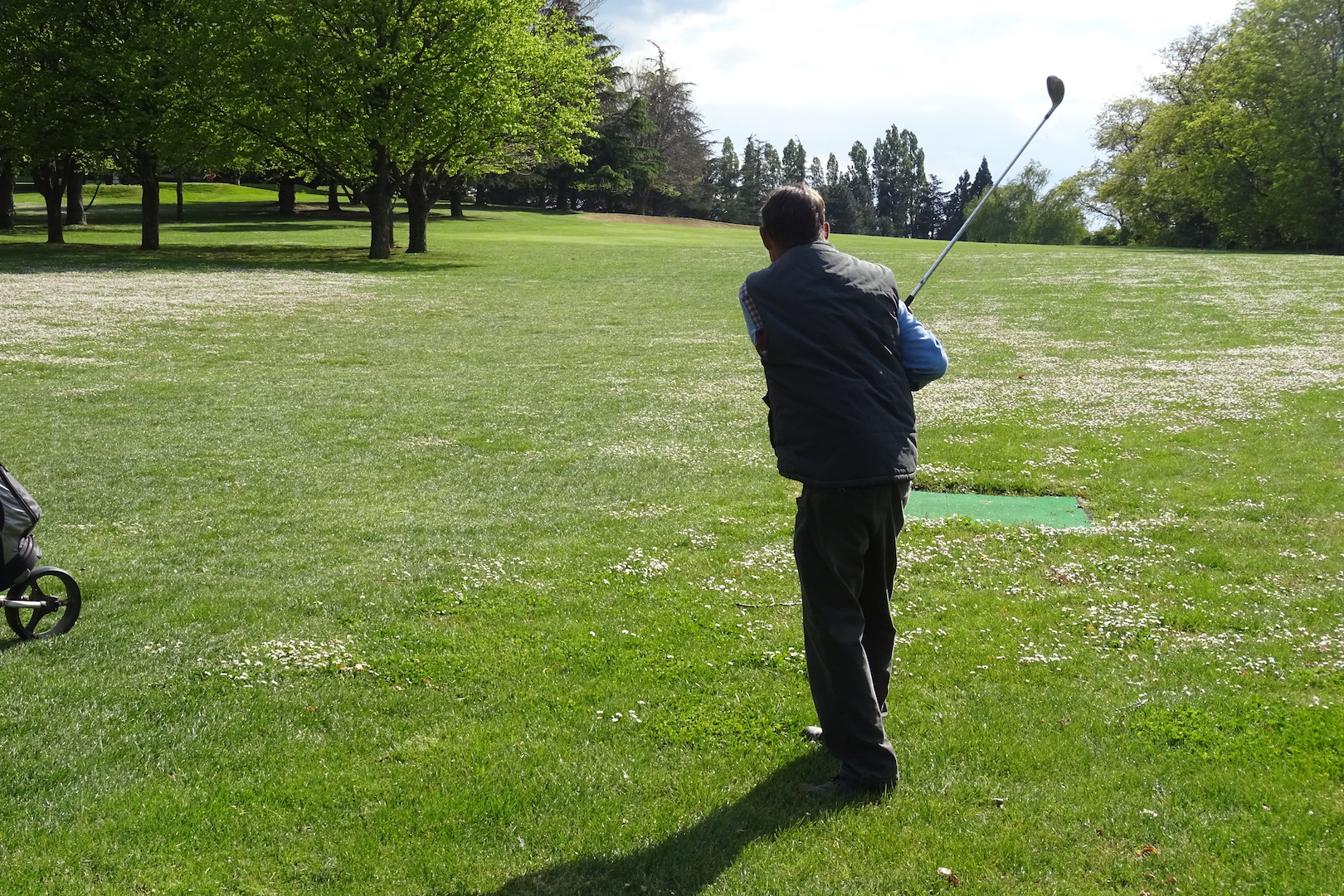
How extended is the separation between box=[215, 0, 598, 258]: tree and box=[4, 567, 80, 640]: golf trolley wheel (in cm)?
2926

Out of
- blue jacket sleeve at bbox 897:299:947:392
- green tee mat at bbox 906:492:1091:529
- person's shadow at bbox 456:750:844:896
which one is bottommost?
person's shadow at bbox 456:750:844:896

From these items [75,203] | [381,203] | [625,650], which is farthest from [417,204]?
[625,650]

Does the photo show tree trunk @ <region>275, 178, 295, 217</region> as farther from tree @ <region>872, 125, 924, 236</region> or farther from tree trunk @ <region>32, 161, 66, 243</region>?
tree @ <region>872, 125, 924, 236</region>

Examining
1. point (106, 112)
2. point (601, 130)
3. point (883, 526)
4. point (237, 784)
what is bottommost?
point (237, 784)

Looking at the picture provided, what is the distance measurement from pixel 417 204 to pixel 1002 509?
34.6 metres

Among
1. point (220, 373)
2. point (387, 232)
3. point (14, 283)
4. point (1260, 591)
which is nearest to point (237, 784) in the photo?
point (1260, 591)

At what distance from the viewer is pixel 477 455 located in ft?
39.3

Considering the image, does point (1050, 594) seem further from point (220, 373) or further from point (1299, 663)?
point (220, 373)

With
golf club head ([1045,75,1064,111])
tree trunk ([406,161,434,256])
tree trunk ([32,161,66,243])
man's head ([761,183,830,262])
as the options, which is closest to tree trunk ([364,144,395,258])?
tree trunk ([406,161,434,256])

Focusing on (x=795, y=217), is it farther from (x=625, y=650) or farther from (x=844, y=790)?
(x=625, y=650)

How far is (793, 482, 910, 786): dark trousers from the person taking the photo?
4391mm

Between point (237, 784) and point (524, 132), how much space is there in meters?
36.5

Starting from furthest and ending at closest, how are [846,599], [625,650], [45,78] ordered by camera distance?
[45,78], [625,650], [846,599]

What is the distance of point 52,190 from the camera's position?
1586 inches
